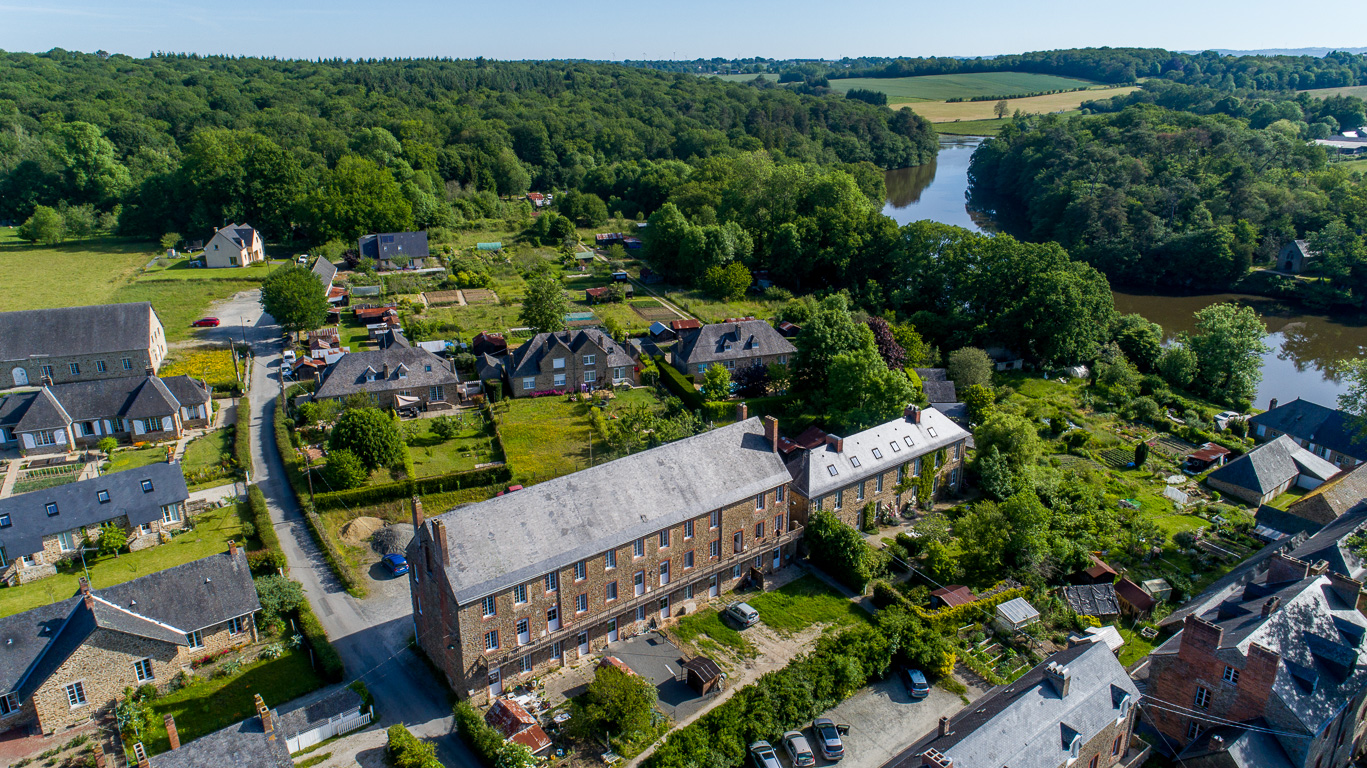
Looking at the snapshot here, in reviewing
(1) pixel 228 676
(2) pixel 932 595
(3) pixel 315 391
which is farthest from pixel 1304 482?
(3) pixel 315 391

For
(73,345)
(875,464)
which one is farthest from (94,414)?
(875,464)

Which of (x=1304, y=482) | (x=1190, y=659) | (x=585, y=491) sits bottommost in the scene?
(x=1304, y=482)

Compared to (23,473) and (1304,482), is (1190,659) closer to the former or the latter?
(1304,482)

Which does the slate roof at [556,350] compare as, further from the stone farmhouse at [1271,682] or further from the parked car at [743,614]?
the stone farmhouse at [1271,682]

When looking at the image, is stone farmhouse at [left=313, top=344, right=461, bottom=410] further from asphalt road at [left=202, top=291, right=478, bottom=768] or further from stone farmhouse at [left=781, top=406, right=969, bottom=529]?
stone farmhouse at [left=781, top=406, right=969, bottom=529]

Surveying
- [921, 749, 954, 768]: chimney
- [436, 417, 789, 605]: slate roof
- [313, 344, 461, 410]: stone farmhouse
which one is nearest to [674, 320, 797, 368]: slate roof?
[313, 344, 461, 410]: stone farmhouse

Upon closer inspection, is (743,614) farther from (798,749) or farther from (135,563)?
(135,563)

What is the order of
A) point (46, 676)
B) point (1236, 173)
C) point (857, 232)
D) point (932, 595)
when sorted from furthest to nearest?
point (1236, 173) < point (857, 232) < point (932, 595) < point (46, 676)
